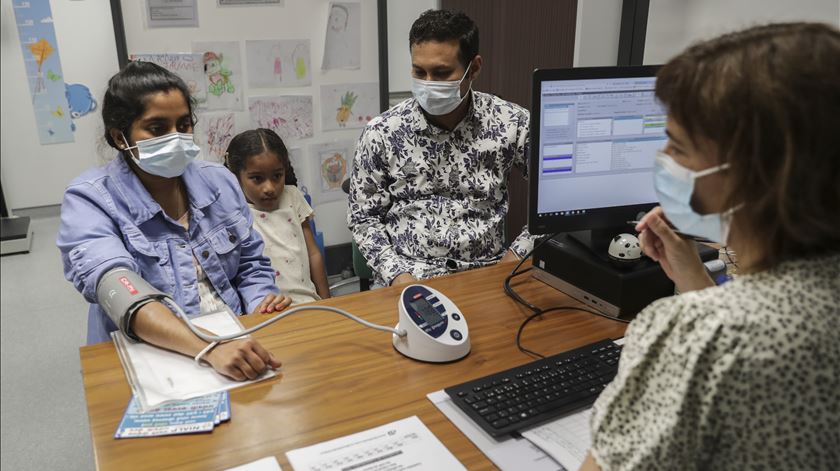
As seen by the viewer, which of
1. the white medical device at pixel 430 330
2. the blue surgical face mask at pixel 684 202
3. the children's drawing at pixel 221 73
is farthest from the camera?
the children's drawing at pixel 221 73

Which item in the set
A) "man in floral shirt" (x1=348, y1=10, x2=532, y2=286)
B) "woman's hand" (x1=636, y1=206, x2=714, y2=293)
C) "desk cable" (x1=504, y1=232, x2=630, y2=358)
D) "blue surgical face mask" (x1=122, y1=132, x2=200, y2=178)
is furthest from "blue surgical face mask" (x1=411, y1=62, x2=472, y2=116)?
"woman's hand" (x1=636, y1=206, x2=714, y2=293)

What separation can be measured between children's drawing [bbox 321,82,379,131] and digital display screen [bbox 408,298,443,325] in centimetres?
187

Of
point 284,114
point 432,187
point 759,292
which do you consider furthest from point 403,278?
point 284,114

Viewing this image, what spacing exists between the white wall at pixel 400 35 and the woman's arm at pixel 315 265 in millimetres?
978

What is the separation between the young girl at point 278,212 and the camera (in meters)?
2.29

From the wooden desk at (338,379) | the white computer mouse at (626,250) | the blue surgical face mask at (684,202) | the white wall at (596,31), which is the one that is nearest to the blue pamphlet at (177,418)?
the wooden desk at (338,379)

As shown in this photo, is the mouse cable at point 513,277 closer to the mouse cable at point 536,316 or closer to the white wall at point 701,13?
the mouse cable at point 536,316

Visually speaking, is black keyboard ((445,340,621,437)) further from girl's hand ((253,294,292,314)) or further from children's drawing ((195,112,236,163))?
children's drawing ((195,112,236,163))

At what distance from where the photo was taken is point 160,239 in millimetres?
1455

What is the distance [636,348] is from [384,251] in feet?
4.16

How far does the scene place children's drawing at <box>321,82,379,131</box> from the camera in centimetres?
287

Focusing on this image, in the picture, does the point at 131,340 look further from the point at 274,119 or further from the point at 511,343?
the point at 274,119

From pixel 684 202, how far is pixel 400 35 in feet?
8.07

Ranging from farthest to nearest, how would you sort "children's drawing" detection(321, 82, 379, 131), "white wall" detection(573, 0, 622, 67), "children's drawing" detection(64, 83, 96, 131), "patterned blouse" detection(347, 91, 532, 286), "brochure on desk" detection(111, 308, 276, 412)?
1. "white wall" detection(573, 0, 622, 67)
2. "children's drawing" detection(321, 82, 379, 131)
3. "children's drawing" detection(64, 83, 96, 131)
4. "patterned blouse" detection(347, 91, 532, 286)
5. "brochure on desk" detection(111, 308, 276, 412)
